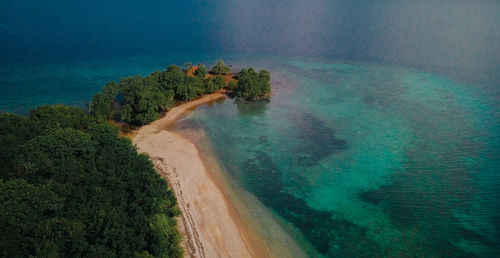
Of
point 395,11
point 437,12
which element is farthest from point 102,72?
point 437,12

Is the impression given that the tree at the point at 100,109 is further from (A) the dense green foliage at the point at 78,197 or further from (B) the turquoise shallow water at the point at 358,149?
Answer: (A) the dense green foliage at the point at 78,197

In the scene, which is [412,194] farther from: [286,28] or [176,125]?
[286,28]

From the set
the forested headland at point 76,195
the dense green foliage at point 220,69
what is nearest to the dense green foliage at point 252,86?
the dense green foliage at point 220,69

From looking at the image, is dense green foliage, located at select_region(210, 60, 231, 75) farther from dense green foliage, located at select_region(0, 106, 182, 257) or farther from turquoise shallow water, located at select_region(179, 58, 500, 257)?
dense green foliage, located at select_region(0, 106, 182, 257)

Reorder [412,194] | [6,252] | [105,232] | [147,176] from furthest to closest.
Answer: [412,194], [147,176], [105,232], [6,252]

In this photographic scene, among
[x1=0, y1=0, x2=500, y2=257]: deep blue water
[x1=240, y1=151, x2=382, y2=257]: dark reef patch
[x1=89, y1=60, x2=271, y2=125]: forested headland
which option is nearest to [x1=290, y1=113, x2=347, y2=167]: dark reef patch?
[x1=0, y1=0, x2=500, y2=257]: deep blue water

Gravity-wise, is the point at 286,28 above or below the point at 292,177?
above

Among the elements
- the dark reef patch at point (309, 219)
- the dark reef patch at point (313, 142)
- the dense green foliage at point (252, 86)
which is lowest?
the dark reef patch at point (309, 219)
